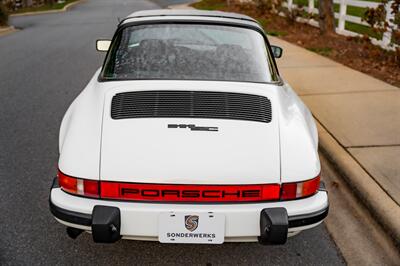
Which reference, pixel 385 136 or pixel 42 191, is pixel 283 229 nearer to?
pixel 42 191

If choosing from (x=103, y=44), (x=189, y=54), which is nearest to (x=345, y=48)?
(x=103, y=44)

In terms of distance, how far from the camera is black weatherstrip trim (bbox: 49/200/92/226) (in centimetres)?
239

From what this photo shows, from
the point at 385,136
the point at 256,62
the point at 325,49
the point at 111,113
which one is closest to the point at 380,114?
the point at 385,136

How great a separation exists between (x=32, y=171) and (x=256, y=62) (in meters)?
2.45

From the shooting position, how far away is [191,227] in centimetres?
235

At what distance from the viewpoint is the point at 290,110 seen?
9.34 feet

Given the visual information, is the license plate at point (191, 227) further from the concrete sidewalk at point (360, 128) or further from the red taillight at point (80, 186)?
the concrete sidewalk at point (360, 128)

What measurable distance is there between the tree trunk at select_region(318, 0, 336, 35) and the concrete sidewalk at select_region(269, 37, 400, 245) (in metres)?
3.96

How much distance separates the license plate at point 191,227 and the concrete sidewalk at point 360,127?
1392 mm

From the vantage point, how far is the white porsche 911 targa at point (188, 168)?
92.0 inches

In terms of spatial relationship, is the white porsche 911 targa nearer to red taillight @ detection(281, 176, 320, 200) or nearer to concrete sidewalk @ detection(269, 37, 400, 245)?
red taillight @ detection(281, 176, 320, 200)

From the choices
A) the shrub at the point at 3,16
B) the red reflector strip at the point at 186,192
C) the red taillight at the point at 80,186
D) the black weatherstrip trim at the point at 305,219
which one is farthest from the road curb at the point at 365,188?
the shrub at the point at 3,16

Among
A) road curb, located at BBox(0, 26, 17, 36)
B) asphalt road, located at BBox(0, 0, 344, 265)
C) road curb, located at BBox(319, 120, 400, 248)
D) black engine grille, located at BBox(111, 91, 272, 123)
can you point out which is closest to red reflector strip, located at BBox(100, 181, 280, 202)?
black engine grille, located at BBox(111, 91, 272, 123)

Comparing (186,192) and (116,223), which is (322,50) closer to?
(186,192)
